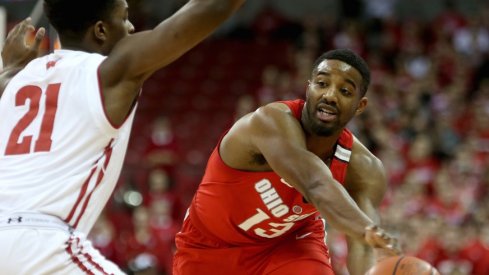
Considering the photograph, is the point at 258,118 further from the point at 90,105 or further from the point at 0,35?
the point at 0,35

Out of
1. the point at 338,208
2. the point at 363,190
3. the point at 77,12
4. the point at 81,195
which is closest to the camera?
the point at 81,195

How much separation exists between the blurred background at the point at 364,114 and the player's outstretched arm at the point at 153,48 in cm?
743

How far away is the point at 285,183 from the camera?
5.27m

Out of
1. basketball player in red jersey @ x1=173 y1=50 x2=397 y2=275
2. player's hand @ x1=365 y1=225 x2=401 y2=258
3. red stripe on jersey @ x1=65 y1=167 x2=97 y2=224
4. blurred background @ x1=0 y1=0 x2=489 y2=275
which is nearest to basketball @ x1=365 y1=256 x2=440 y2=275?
player's hand @ x1=365 y1=225 x2=401 y2=258

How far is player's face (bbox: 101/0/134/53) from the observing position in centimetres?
383

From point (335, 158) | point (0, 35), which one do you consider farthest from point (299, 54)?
point (335, 158)

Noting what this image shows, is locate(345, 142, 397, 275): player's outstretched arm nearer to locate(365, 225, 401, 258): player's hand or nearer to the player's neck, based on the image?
the player's neck

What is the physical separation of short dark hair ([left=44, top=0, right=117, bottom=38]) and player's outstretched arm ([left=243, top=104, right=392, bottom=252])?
4.18 ft

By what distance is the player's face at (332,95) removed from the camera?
4.97 metres

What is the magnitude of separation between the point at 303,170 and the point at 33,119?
141cm

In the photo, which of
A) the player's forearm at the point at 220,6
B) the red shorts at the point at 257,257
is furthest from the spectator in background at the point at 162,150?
the player's forearm at the point at 220,6

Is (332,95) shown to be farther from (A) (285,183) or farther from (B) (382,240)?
(B) (382,240)

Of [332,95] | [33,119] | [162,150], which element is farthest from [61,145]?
[162,150]

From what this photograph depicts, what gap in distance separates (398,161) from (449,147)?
1.03 metres
